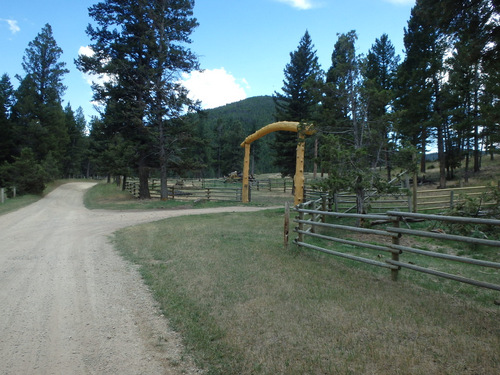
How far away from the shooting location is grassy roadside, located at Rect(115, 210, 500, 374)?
9.82 feet

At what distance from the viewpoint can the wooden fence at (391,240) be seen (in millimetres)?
4222

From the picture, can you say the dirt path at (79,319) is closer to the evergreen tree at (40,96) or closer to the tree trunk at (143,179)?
the tree trunk at (143,179)

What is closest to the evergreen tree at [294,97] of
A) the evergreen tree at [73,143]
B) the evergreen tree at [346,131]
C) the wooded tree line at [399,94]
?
the wooded tree line at [399,94]

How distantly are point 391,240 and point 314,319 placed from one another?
4985mm

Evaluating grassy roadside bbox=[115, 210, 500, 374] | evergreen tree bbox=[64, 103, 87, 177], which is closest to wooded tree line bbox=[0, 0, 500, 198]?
grassy roadside bbox=[115, 210, 500, 374]

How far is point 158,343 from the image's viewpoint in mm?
3586

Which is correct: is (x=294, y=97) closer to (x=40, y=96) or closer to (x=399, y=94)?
(x=399, y=94)

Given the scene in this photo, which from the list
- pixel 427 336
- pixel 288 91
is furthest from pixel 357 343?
pixel 288 91

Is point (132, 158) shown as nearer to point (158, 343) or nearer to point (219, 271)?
point (219, 271)

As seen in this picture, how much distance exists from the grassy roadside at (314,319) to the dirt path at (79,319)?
0.33m

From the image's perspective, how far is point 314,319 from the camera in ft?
12.8

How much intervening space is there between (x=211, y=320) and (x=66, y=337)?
1689 millimetres

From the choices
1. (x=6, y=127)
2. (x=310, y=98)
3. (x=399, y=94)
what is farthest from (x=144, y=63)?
(x=6, y=127)

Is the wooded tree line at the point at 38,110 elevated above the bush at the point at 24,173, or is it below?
above
